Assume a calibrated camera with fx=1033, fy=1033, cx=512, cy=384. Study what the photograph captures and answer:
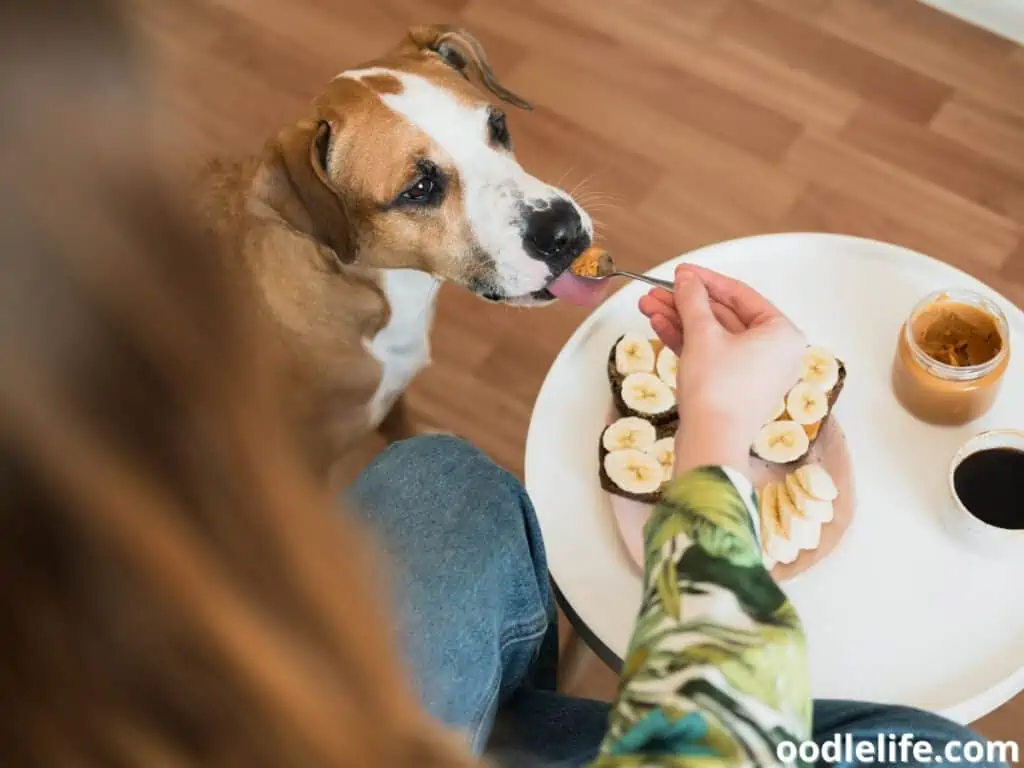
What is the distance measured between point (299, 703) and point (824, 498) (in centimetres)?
88

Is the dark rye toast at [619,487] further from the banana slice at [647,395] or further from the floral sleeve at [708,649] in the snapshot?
the floral sleeve at [708,649]

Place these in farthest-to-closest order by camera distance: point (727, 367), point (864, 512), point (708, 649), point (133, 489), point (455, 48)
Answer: point (455, 48), point (864, 512), point (727, 367), point (708, 649), point (133, 489)

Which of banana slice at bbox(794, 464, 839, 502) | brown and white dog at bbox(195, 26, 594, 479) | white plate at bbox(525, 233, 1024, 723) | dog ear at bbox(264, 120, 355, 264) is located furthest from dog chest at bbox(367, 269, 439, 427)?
banana slice at bbox(794, 464, 839, 502)

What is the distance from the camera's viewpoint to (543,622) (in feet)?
4.01

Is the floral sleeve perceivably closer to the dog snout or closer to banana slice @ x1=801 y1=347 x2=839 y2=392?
banana slice @ x1=801 y1=347 x2=839 y2=392

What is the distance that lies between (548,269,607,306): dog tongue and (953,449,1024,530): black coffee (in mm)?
543

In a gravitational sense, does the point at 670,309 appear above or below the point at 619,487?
above

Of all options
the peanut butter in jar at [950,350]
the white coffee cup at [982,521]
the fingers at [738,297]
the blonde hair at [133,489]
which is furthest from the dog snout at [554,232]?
the blonde hair at [133,489]

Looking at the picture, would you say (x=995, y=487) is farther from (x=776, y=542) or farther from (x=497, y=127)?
(x=497, y=127)

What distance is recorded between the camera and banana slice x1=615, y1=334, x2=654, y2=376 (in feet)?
4.51

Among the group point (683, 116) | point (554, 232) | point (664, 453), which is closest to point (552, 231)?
point (554, 232)

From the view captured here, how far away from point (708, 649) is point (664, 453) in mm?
478

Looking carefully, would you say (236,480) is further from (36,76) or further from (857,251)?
(857,251)

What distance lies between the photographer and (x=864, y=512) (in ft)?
4.21
